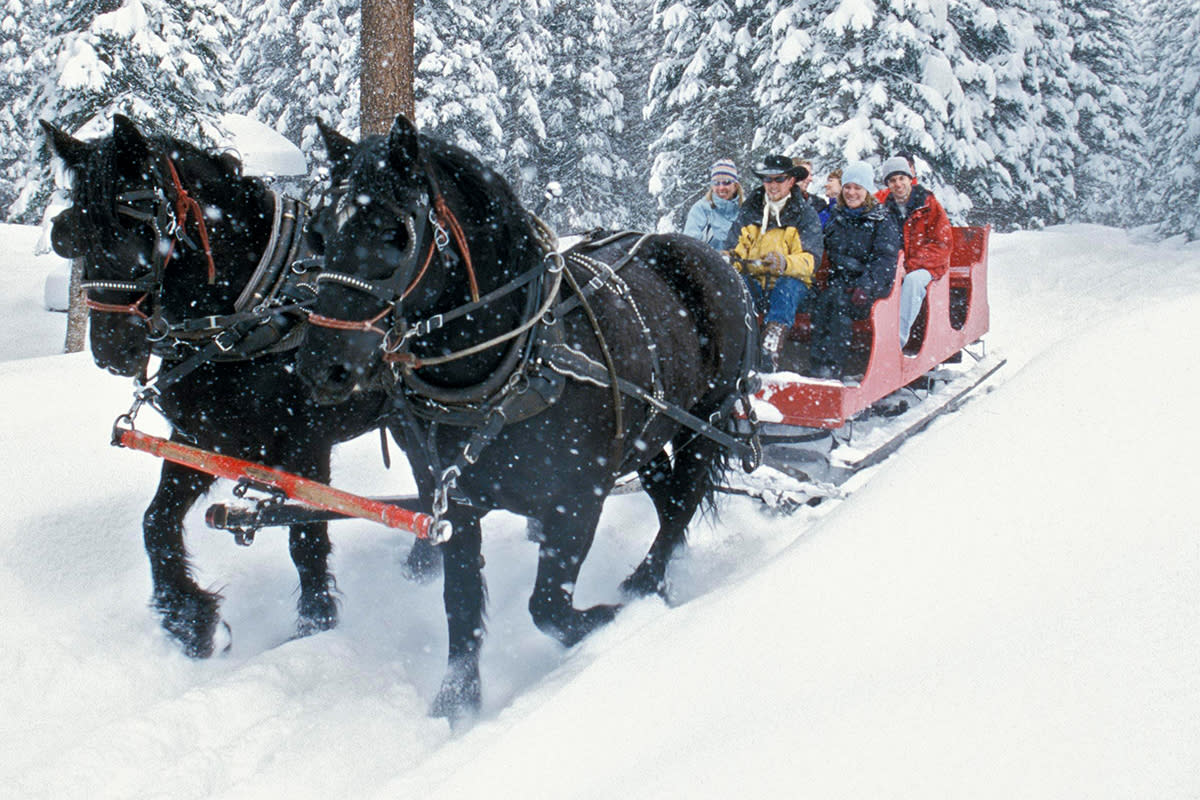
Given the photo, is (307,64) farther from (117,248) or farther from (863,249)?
(117,248)

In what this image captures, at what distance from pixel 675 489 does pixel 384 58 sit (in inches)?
150

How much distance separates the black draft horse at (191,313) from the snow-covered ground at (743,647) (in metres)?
0.46

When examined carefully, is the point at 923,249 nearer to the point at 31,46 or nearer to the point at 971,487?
the point at 971,487

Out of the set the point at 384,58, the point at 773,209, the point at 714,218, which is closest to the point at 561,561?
the point at 773,209

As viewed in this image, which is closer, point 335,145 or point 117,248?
point 335,145

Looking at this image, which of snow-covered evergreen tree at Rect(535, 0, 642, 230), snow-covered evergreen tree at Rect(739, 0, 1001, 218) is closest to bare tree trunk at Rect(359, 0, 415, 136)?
snow-covered evergreen tree at Rect(739, 0, 1001, 218)

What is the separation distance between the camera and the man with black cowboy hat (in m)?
4.95

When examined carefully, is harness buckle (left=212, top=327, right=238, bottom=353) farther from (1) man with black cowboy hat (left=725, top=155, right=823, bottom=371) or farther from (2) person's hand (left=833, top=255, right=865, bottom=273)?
(2) person's hand (left=833, top=255, right=865, bottom=273)

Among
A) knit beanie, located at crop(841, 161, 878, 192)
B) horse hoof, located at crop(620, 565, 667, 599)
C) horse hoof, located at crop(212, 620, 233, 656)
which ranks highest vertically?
knit beanie, located at crop(841, 161, 878, 192)

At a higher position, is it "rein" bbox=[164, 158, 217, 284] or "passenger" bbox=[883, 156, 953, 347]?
"rein" bbox=[164, 158, 217, 284]

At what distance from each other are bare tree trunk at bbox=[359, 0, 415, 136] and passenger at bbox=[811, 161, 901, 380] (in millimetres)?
3142

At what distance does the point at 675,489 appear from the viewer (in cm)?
420

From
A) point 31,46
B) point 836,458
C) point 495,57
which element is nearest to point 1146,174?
point 495,57

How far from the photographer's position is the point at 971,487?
282 centimetres
